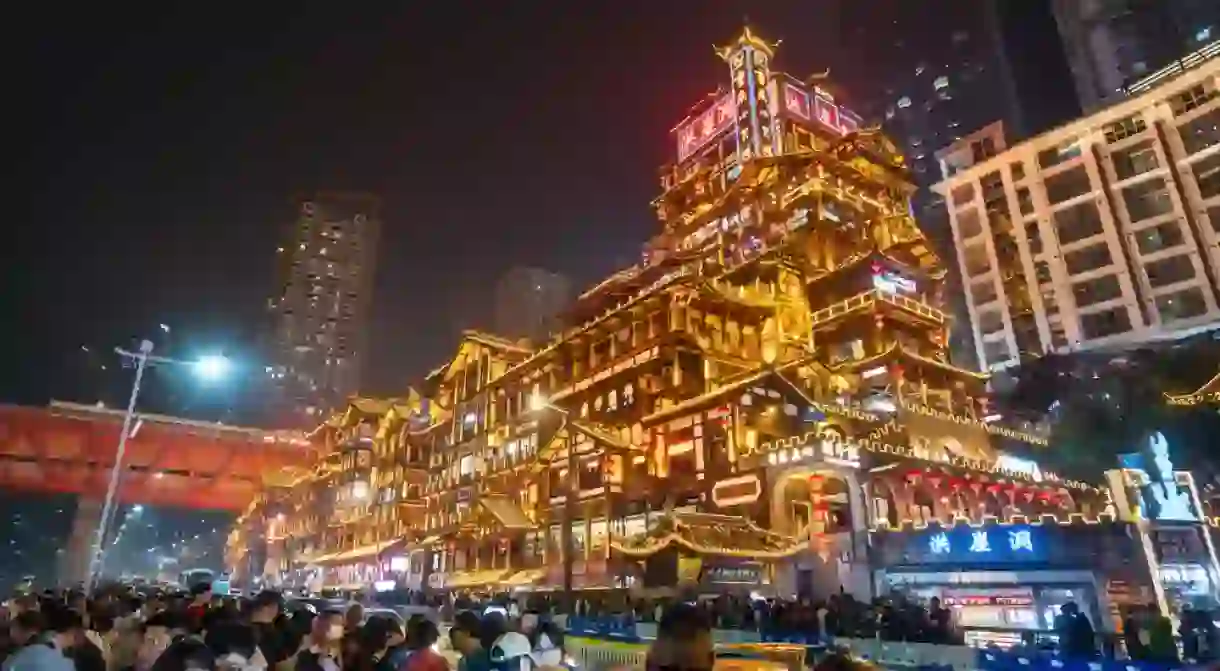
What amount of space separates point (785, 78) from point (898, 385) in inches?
1190

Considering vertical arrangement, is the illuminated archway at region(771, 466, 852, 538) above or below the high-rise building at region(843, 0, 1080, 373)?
below

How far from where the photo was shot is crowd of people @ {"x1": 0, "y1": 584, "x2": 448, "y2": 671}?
6125 mm

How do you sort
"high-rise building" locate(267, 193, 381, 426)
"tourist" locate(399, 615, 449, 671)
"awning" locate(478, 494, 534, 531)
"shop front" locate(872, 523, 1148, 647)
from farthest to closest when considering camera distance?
"high-rise building" locate(267, 193, 381, 426)
"awning" locate(478, 494, 534, 531)
"shop front" locate(872, 523, 1148, 647)
"tourist" locate(399, 615, 449, 671)

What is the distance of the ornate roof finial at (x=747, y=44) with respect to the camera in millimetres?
57438

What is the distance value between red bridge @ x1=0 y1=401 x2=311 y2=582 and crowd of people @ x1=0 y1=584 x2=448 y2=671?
135ft

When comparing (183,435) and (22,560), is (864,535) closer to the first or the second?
(183,435)

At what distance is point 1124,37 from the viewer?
6781cm

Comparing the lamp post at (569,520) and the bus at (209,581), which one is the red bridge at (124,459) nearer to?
the bus at (209,581)

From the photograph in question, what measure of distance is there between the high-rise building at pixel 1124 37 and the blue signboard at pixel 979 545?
181 feet

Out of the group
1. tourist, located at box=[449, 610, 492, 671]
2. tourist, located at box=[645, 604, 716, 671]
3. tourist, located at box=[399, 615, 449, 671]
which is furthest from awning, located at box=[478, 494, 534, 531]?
tourist, located at box=[645, 604, 716, 671]

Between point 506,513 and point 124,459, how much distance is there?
2743 centimetres

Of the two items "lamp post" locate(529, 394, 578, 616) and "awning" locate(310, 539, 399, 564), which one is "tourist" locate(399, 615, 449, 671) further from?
"awning" locate(310, 539, 399, 564)

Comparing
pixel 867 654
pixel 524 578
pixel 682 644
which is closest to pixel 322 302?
pixel 524 578

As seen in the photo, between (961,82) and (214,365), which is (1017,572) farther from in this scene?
(961,82)
